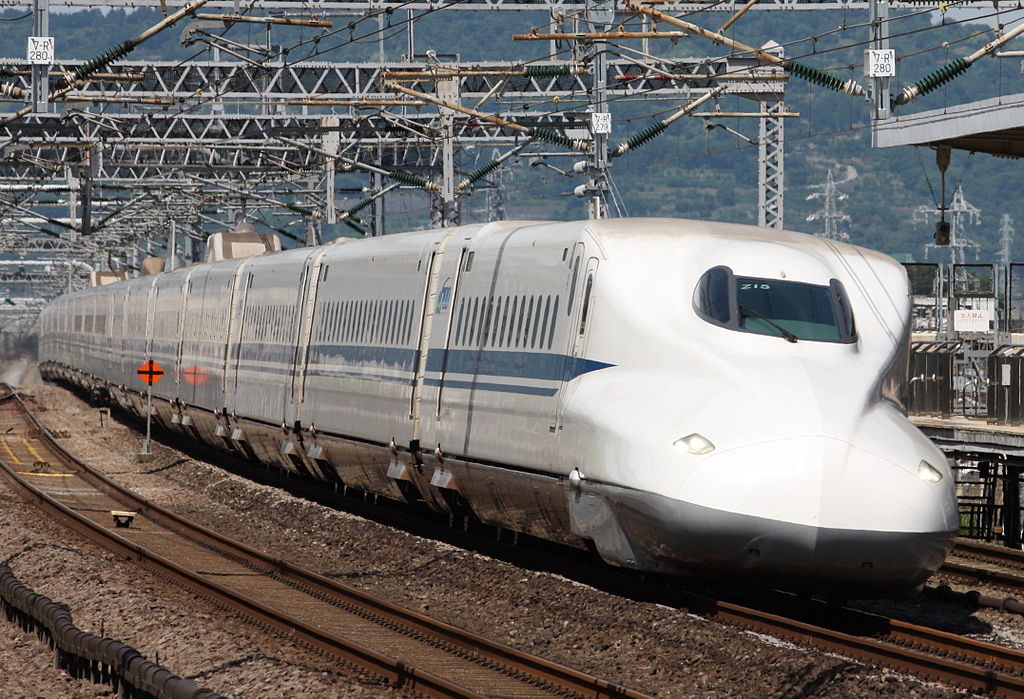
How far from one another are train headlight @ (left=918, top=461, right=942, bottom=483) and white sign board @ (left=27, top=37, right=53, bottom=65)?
18.4 m

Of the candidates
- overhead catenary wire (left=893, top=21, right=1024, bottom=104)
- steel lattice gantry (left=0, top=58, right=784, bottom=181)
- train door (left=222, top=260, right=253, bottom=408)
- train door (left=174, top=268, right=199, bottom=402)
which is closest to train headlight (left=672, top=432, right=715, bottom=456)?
overhead catenary wire (left=893, top=21, right=1024, bottom=104)

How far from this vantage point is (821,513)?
11.6m

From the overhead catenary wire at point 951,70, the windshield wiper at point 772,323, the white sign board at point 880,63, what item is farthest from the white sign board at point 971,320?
the windshield wiper at point 772,323

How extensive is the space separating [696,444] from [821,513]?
108 cm

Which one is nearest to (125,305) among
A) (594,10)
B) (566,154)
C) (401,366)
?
(566,154)

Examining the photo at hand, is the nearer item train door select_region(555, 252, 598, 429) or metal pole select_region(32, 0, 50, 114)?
train door select_region(555, 252, 598, 429)

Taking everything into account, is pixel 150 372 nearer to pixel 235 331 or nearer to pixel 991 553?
pixel 235 331

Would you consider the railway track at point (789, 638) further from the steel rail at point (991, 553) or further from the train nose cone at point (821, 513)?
the steel rail at point (991, 553)

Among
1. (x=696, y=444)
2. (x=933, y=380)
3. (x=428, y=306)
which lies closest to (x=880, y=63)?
(x=428, y=306)

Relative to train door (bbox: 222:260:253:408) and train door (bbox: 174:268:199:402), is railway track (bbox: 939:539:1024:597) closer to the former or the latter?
train door (bbox: 222:260:253:408)

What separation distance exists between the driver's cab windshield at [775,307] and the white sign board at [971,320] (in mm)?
19112

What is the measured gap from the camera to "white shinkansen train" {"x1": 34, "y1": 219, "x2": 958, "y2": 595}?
11.9 meters

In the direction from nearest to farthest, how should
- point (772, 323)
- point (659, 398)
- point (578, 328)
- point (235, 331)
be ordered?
point (659, 398) → point (772, 323) → point (578, 328) → point (235, 331)

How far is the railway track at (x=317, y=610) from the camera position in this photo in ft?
36.7
